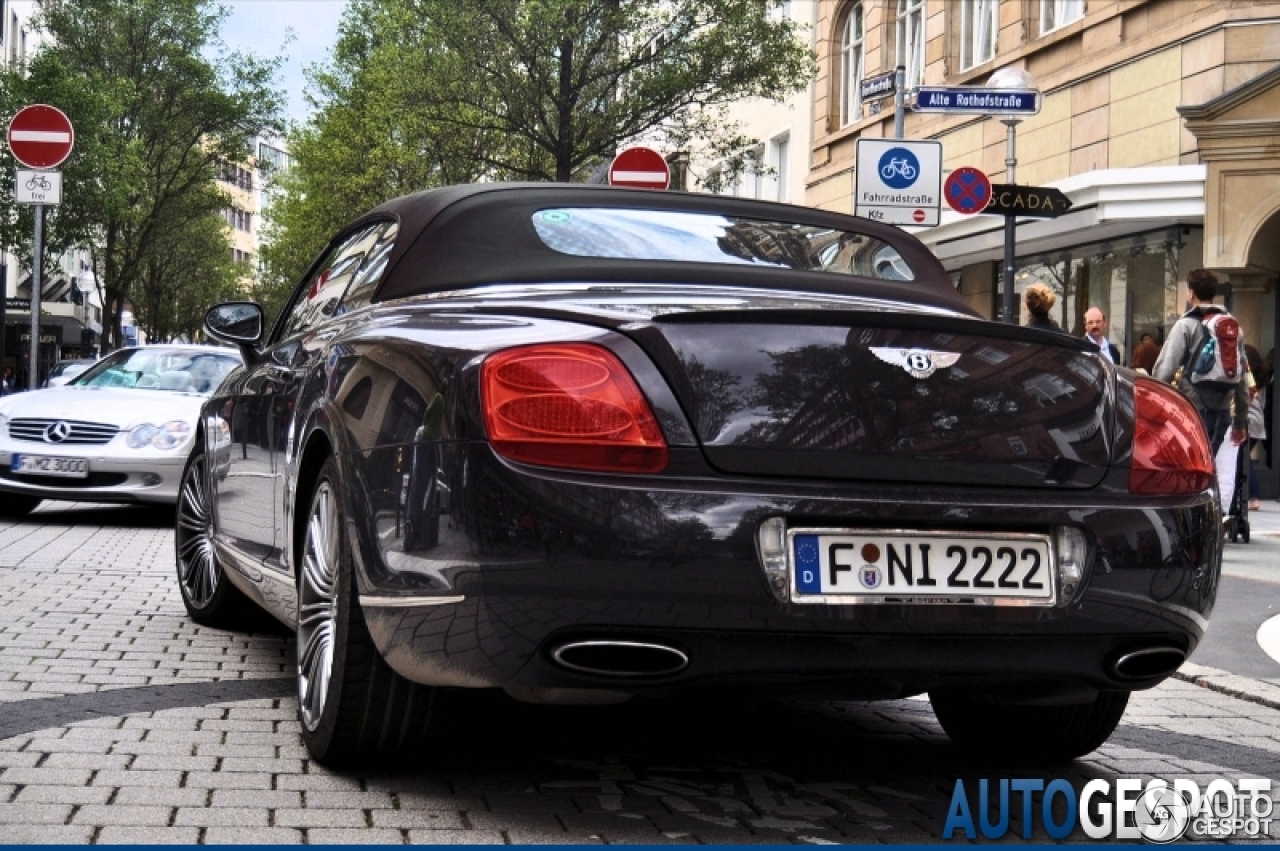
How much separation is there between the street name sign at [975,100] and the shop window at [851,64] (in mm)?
16765

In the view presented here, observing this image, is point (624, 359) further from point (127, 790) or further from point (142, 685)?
point (142, 685)

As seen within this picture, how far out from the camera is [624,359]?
3.97 metres

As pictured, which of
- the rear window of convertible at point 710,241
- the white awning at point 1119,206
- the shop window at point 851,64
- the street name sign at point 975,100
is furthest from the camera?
the shop window at point 851,64

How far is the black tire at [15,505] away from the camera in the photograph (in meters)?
13.1

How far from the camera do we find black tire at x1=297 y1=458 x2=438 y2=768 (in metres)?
4.39

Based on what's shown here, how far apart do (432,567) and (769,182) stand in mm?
35021

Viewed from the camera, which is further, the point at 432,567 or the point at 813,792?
the point at 813,792

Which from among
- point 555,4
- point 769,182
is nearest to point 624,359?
point 555,4

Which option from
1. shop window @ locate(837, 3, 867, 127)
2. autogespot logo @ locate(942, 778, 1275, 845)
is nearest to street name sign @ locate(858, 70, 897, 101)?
autogespot logo @ locate(942, 778, 1275, 845)

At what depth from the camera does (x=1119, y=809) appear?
4543 mm

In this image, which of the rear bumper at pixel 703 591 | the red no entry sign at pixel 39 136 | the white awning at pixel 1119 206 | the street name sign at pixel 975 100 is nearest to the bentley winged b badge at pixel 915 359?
the rear bumper at pixel 703 591

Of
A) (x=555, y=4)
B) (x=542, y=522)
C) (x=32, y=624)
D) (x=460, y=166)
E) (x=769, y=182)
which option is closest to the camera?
(x=542, y=522)

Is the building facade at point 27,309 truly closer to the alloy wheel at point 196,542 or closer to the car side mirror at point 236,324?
the alloy wheel at point 196,542

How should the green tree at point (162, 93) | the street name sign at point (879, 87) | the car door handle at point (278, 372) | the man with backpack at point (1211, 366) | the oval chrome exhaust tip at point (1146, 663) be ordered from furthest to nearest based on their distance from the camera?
the green tree at point (162, 93), the street name sign at point (879, 87), the man with backpack at point (1211, 366), the car door handle at point (278, 372), the oval chrome exhaust tip at point (1146, 663)
